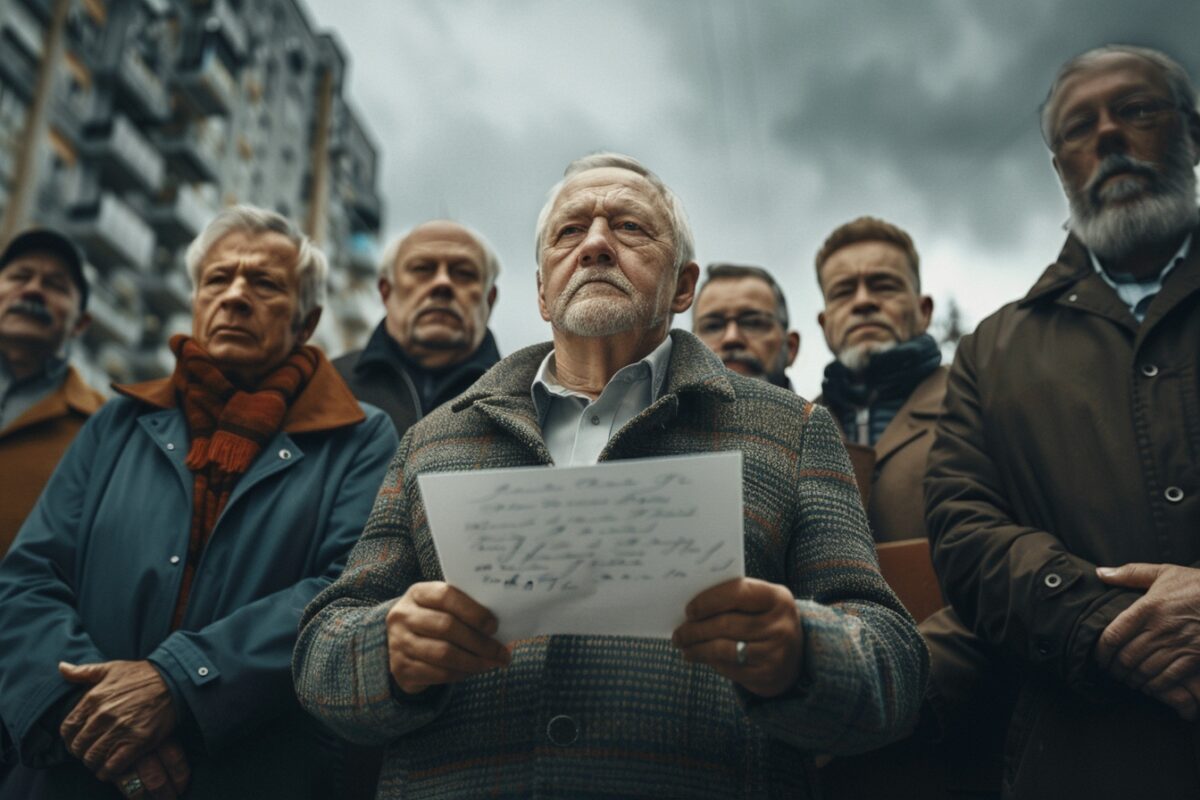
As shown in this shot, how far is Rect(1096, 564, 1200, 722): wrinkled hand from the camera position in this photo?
2252mm

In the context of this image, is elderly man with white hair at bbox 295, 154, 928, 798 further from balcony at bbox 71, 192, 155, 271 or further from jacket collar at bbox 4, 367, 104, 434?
balcony at bbox 71, 192, 155, 271

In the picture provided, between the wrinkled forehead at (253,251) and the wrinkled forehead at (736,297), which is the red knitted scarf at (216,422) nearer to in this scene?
the wrinkled forehead at (253,251)

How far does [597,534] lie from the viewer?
5.45ft

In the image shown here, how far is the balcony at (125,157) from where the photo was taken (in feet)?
96.5

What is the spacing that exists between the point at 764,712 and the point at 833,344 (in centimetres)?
283

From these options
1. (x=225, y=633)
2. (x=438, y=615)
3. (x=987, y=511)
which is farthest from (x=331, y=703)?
(x=987, y=511)

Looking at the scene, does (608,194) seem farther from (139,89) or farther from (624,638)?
(139,89)

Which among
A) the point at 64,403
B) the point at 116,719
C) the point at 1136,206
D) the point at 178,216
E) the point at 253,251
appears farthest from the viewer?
the point at 178,216

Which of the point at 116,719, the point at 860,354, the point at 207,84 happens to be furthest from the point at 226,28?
the point at 116,719

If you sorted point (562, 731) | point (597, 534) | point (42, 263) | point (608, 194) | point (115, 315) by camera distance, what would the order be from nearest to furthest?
point (597, 534), point (562, 731), point (608, 194), point (42, 263), point (115, 315)

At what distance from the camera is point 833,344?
450cm

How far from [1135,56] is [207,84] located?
34.4 metres

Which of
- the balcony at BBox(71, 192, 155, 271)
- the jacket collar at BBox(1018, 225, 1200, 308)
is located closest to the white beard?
the jacket collar at BBox(1018, 225, 1200, 308)

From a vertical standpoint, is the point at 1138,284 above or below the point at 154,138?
below
